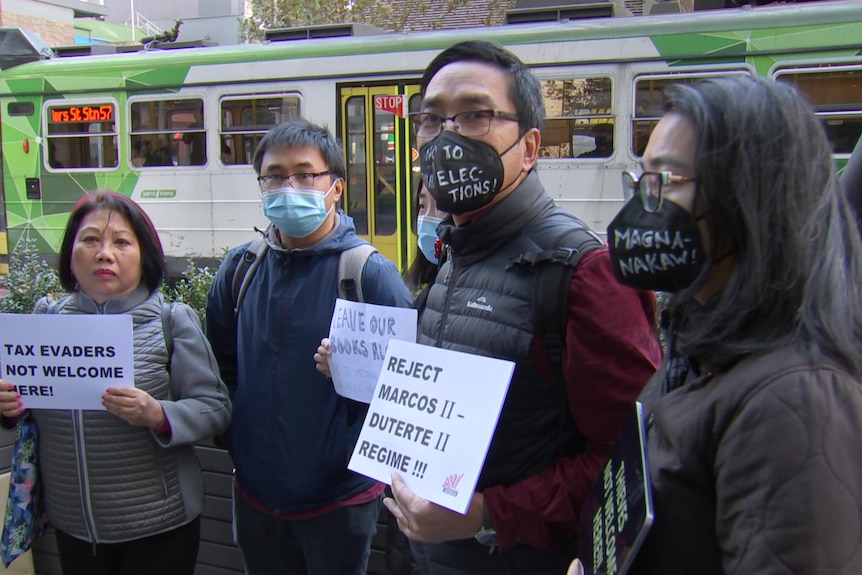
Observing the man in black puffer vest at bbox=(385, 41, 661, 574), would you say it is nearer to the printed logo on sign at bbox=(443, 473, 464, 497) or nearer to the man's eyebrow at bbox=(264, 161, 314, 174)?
the printed logo on sign at bbox=(443, 473, 464, 497)

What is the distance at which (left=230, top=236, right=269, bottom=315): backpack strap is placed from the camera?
2.68 m

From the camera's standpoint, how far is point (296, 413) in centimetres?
249

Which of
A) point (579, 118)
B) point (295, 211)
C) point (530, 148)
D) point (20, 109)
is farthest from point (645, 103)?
point (20, 109)

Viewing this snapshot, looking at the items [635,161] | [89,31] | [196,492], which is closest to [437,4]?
[89,31]

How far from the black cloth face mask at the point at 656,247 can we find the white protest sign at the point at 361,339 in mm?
865

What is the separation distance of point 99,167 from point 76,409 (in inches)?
345

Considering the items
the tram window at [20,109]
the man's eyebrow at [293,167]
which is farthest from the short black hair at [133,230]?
the tram window at [20,109]

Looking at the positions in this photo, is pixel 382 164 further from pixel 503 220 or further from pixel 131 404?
pixel 503 220

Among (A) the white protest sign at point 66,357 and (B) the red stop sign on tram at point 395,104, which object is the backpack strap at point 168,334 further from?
(B) the red stop sign on tram at point 395,104

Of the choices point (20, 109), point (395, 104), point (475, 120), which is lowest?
point (475, 120)

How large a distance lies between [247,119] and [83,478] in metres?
7.50

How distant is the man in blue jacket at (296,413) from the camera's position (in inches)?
97.2

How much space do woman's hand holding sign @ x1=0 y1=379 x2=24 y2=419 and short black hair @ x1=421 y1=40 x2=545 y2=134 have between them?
1.71 m

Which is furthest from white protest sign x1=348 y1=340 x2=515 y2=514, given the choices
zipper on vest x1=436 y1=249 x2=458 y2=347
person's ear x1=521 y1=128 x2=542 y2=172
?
person's ear x1=521 y1=128 x2=542 y2=172
